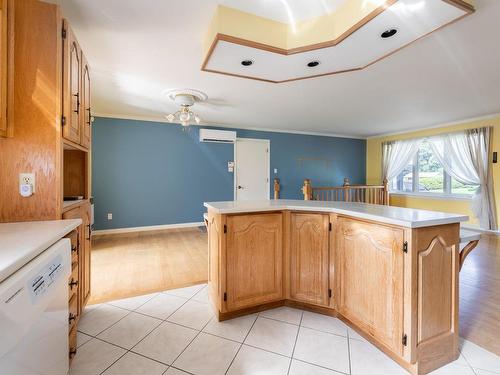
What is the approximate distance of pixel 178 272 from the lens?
279cm

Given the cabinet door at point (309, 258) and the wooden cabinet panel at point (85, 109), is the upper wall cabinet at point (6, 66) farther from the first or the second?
the cabinet door at point (309, 258)

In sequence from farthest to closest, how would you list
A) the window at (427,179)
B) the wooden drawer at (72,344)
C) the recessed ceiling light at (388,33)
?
the window at (427,179), the recessed ceiling light at (388,33), the wooden drawer at (72,344)

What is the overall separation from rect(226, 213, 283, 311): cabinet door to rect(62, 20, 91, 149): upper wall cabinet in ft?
3.90

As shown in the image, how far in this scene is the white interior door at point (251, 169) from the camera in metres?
5.54

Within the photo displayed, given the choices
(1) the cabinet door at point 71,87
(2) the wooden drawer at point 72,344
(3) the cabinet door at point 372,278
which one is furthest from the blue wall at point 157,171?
(3) the cabinet door at point 372,278

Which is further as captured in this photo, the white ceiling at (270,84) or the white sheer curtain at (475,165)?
the white sheer curtain at (475,165)

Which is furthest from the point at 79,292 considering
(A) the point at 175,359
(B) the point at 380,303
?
(B) the point at 380,303

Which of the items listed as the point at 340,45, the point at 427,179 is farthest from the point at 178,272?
the point at 427,179

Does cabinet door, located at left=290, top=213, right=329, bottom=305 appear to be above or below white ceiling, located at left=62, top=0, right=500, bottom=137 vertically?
below

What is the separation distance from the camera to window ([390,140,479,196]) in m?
5.08

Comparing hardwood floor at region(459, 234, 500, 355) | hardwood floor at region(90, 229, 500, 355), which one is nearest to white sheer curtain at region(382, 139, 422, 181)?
hardwood floor at region(90, 229, 500, 355)

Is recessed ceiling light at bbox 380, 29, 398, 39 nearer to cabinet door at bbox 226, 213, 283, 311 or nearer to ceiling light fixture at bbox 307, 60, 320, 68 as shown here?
ceiling light fixture at bbox 307, 60, 320, 68

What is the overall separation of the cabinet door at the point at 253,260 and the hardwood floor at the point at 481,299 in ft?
4.50

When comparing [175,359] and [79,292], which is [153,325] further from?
[79,292]
